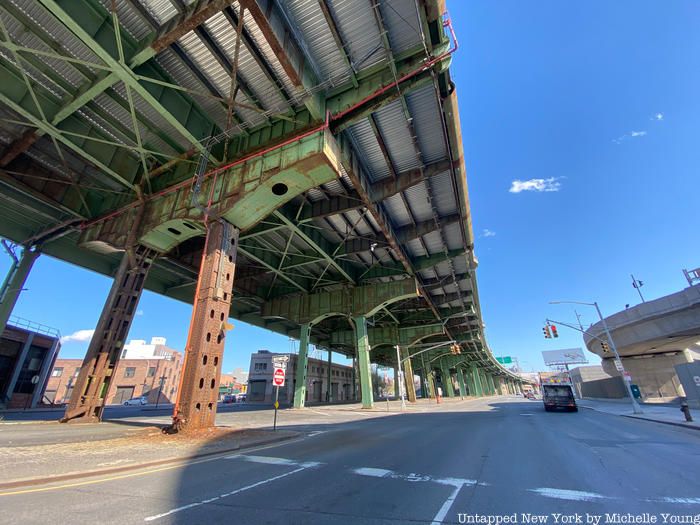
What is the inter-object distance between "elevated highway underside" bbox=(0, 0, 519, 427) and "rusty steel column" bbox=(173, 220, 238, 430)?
57 mm

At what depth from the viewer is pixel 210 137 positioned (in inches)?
523

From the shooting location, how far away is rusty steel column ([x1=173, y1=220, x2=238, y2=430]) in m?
10.8

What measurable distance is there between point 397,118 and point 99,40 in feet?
36.1

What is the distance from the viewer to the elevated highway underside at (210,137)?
1014cm

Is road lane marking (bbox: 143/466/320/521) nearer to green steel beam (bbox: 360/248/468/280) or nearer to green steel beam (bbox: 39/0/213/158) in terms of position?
green steel beam (bbox: 39/0/213/158)

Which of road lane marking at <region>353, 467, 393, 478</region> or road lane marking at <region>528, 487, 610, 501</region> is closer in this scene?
road lane marking at <region>528, 487, 610, 501</region>

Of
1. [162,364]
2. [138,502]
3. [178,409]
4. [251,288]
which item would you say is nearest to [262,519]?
[138,502]

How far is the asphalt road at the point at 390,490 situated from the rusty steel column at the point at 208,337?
12.0 feet

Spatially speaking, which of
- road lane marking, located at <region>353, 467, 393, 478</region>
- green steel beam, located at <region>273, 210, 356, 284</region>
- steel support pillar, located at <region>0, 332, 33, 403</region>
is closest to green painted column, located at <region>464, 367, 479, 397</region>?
green steel beam, located at <region>273, 210, 356, 284</region>

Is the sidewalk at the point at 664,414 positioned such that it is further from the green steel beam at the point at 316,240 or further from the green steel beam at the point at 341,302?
the green steel beam at the point at 316,240

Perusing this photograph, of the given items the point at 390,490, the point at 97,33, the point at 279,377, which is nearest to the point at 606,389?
the point at 279,377

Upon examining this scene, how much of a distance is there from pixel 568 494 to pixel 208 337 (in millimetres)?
11226

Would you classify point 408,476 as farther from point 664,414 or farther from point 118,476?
point 664,414

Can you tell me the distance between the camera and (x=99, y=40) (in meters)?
9.98
